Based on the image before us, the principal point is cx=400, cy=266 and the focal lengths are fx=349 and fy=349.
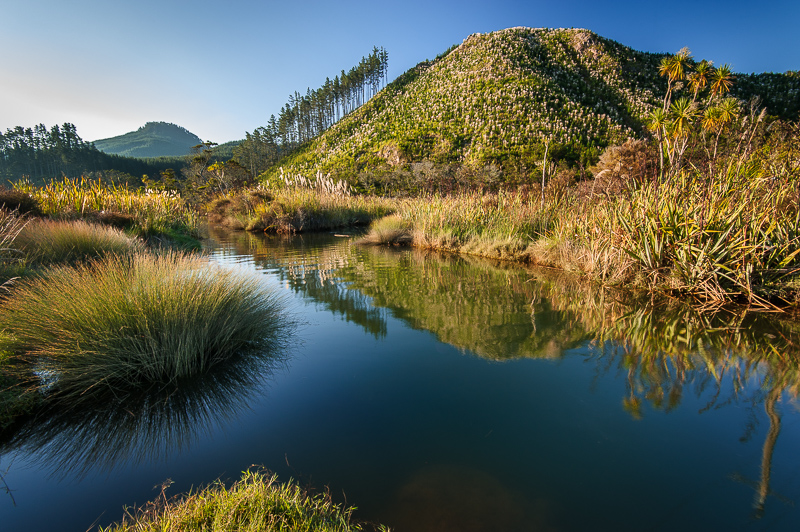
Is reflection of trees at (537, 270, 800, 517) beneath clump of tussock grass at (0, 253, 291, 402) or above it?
beneath

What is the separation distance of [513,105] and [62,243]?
51904 millimetres

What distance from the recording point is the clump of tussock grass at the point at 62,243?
17.4 ft

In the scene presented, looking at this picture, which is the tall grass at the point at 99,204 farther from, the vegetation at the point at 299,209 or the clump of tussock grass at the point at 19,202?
the vegetation at the point at 299,209

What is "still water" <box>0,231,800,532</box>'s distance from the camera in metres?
1.79

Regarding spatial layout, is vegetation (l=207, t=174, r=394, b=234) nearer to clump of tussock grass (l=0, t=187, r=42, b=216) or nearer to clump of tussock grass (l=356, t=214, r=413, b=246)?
clump of tussock grass (l=356, t=214, r=413, b=246)

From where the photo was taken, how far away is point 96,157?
75.8m

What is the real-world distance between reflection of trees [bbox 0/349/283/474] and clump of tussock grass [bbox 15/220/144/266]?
3.16 metres

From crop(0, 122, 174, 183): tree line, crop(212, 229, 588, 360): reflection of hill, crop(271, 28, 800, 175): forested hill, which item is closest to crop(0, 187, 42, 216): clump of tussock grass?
crop(212, 229, 588, 360): reflection of hill

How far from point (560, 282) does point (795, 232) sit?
3.04 meters

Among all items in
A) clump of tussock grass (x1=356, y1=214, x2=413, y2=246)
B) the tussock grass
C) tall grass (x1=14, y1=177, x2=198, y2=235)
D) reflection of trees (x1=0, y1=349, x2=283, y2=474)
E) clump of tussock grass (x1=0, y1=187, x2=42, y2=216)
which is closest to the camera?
reflection of trees (x1=0, y1=349, x2=283, y2=474)

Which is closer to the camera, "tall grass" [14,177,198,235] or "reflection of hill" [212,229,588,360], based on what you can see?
"reflection of hill" [212,229,588,360]

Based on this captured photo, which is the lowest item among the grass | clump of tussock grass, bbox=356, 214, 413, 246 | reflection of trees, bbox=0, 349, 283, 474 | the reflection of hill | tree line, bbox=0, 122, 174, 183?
reflection of trees, bbox=0, 349, 283, 474

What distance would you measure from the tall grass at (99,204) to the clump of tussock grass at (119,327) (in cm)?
661

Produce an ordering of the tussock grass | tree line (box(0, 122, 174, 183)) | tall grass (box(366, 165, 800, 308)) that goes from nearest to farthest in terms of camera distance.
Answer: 1. tall grass (box(366, 165, 800, 308))
2. the tussock grass
3. tree line (box(0, 122, 174, 183))
